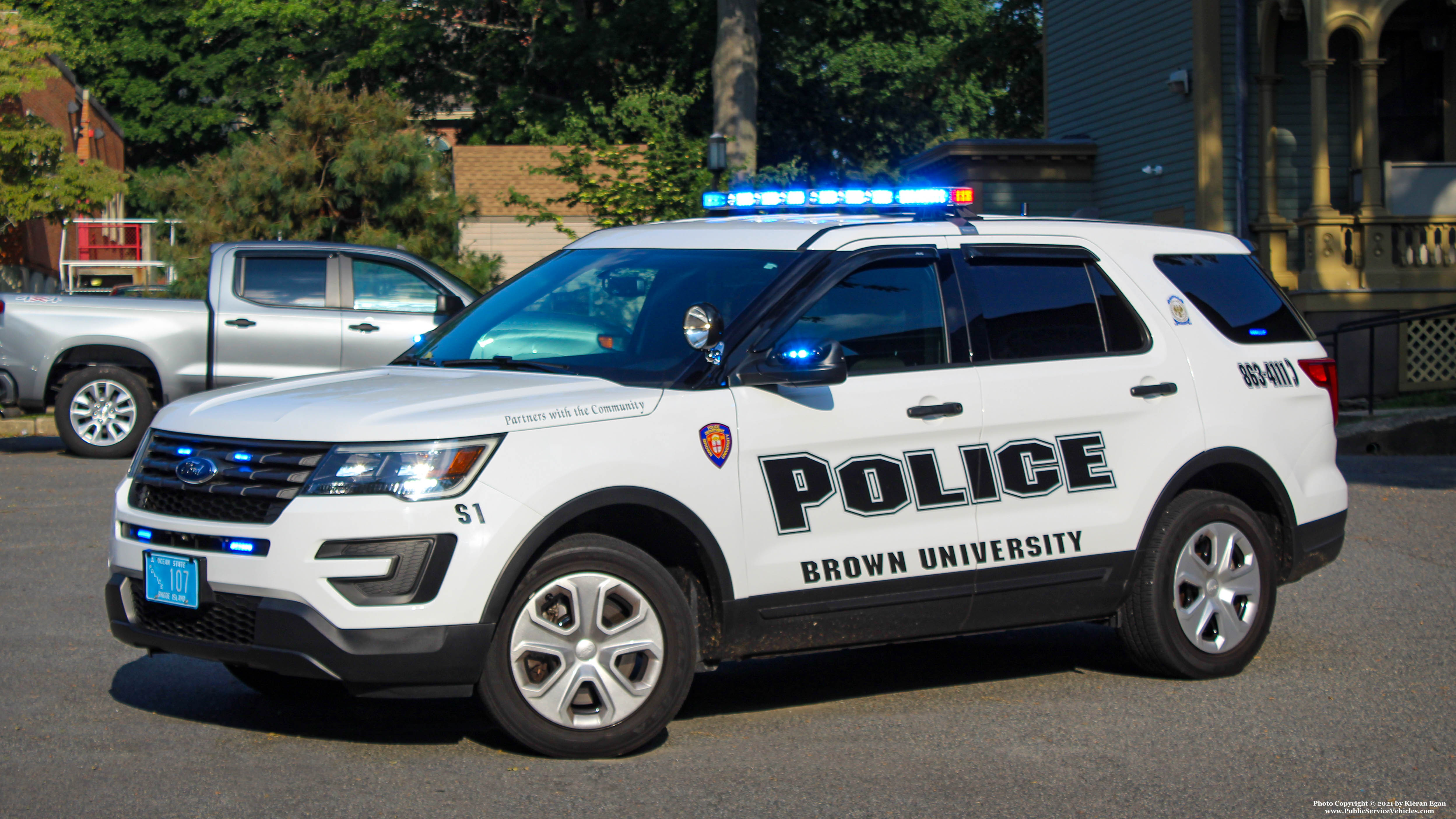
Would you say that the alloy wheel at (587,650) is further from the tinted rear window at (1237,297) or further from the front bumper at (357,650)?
the tinted rear window at (1237,297)

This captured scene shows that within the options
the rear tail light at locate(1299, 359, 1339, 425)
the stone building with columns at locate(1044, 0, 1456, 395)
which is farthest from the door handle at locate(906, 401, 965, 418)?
the stone building with columns at locate(1044, 0, 1456, 395)

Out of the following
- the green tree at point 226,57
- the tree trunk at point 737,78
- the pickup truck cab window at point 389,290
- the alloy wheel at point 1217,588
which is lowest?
the alloy wheel at point 1217,588

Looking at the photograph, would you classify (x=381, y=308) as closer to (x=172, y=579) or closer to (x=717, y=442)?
(x=172, y=579)

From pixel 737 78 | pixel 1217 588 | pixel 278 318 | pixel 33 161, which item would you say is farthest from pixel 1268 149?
pixel 33 161

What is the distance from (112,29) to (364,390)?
51.7m

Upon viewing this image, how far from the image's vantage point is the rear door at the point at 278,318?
14.2 m

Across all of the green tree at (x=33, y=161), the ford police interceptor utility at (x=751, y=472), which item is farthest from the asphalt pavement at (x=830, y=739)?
the green tree at (x=33, y=161)

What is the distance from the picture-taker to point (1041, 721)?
5.85 metres

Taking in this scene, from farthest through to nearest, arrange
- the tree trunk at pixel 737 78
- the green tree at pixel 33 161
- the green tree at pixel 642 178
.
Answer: the green tree at pixel 33 161 < the tree trunk at pixel 737 78 < the green tree at pixel 642 178

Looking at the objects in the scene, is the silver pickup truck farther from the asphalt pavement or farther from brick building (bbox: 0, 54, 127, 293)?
brick building (bbox: 0, 54, 127, 293)

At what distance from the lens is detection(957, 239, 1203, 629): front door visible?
596cm

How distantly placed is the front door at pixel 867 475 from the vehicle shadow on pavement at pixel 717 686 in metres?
0.68

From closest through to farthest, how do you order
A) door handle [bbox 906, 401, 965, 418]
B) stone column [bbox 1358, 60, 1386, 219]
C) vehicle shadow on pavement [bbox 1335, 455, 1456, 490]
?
door handle [bbox 906, 401, 965, 418] < vehicle shadow on pavement [bbox 1335, 455, 1456, 490] < stone column [bbox 1358, 60, 1386, 219]

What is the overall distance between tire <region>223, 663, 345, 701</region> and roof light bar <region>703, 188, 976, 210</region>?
2606 millimetres
